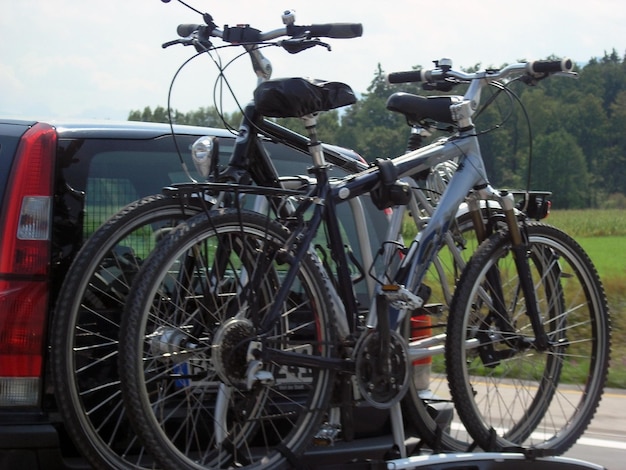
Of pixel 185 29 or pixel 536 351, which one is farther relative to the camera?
pixel 536 351

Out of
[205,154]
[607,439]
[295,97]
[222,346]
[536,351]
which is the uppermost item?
[295,97]

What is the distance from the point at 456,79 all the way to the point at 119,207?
1.46m

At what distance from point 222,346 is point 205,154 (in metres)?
0.64

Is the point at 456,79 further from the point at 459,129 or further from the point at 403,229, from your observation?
the point at 403,229

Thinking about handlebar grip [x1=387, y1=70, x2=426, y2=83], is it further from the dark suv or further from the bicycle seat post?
the dark suv

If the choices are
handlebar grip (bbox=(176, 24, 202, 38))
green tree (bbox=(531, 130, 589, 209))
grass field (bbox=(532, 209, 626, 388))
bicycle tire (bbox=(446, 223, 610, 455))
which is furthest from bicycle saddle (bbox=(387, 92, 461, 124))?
green tree (bbox=(531, 130, 589, 209))

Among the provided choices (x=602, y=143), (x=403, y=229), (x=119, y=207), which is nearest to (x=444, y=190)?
(x=403, y=229)

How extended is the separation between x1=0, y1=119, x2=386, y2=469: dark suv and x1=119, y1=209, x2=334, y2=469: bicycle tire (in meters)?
0.34

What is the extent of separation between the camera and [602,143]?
85.5 meters

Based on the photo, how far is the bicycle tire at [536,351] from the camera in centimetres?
376

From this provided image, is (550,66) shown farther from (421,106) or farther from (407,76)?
(407,76)

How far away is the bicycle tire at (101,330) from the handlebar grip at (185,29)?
32.7 inches

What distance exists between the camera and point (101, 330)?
10.6 feet

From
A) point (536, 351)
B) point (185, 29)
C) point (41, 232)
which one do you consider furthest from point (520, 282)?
point (41, 232)
